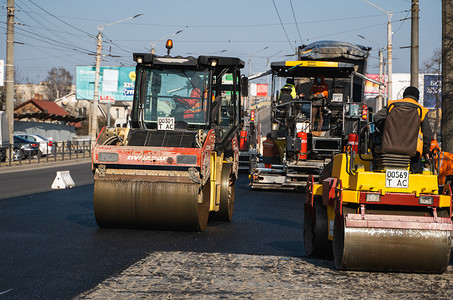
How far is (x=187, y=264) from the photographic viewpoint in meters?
7.82

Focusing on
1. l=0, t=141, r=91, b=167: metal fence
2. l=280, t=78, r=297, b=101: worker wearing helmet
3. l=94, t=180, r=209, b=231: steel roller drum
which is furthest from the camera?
l=0, t=141, r=91, b=167: metal fence

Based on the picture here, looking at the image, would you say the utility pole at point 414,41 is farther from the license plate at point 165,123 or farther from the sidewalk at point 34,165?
the sidewalk at point 34,165

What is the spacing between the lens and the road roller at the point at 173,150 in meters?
10.3

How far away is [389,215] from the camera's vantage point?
7.31 m

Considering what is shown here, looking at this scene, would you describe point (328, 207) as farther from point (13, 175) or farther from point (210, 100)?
point (13, 175)

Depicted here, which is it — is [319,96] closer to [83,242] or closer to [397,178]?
[83,242]

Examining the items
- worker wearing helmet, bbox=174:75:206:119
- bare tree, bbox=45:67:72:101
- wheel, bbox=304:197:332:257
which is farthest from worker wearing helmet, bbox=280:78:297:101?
bare tree, bbox=45:67:72:101

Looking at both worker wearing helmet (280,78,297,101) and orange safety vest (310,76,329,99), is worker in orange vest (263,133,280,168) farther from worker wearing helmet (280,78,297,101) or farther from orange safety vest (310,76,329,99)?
orange safety vest (310,76,329,99)

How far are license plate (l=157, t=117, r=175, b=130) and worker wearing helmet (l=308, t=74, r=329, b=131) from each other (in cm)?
820

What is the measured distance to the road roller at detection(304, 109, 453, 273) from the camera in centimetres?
713

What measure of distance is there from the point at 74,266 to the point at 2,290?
1.34m

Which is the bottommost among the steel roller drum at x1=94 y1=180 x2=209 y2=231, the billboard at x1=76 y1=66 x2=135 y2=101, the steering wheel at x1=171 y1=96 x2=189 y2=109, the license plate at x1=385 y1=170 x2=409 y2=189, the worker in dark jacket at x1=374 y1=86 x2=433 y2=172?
the steel roller drum at x1=94 y1=180 x2=209 y2=231

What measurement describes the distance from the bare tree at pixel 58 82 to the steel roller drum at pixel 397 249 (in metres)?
137

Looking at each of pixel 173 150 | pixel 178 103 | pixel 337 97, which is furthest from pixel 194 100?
Answer: pixel 337 97
